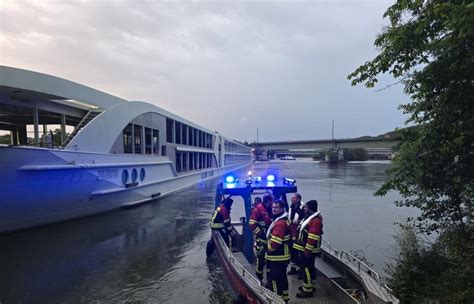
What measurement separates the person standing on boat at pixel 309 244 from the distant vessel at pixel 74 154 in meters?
10.6

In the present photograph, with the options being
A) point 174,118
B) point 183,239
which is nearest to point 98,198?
point 183,239

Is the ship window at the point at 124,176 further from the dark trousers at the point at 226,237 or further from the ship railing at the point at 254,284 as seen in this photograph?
the ship railing at the point at 254,284

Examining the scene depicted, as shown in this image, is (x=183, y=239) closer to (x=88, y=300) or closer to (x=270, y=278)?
(x=88, y=300)

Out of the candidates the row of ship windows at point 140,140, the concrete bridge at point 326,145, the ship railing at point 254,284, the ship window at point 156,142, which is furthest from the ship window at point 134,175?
the concrete bridge at point 326,145

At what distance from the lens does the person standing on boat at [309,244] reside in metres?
5.23

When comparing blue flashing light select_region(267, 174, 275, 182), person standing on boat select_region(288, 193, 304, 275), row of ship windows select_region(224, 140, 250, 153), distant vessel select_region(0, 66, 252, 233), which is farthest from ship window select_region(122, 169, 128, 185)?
row of ship windows select_region(224, 140, 250, 153)

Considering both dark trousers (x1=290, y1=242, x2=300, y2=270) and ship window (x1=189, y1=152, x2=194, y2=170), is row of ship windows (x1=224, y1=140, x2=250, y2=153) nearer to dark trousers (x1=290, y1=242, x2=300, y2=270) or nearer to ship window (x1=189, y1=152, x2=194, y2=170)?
ship window (x1=189, y1=152, x2=194, y2=170)

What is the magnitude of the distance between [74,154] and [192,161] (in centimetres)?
1737

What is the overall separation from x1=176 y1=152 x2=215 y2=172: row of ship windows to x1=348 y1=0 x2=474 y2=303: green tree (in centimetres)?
2227

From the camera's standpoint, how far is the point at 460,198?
640cm

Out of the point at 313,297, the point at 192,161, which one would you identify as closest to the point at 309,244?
the point at 313,297

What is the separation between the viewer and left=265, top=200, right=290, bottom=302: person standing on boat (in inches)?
196

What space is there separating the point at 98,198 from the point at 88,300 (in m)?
8.82

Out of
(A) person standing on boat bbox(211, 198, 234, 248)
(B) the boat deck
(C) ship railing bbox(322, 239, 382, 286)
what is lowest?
(B) the boat deck
